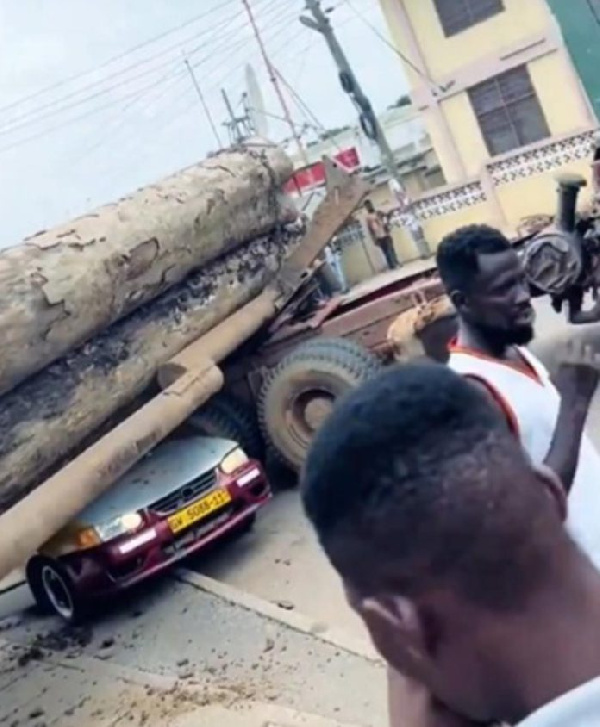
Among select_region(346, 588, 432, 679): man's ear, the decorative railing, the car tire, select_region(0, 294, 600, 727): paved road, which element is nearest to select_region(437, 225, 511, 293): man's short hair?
select_region(0, 294, 600, 727): paved road

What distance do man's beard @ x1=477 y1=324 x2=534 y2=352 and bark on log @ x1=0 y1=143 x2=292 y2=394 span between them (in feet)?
14.1

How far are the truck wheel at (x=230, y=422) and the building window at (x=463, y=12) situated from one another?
13.8m

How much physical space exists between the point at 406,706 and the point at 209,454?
6.61 metres

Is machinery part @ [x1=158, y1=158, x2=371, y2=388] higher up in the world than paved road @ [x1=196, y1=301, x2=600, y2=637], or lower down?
higher up

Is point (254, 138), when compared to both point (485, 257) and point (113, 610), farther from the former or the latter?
point (485, 257)

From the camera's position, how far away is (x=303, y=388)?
835 cm

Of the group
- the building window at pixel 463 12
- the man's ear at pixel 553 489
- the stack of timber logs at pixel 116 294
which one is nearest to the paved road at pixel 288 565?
the stack of timber logs at pixel 116 294

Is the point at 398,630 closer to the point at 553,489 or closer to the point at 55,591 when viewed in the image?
the point at 553,489

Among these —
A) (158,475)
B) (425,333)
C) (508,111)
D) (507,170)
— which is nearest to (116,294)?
(158,475)

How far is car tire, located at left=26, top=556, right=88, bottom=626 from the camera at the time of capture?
7.01 m

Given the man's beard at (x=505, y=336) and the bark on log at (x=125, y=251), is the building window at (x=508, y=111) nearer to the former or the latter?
the bark on log at (x=125, y=251)

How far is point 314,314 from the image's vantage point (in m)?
9.22

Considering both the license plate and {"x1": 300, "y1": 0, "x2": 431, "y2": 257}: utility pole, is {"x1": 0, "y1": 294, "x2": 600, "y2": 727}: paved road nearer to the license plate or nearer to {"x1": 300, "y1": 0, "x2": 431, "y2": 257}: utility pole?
the license plate

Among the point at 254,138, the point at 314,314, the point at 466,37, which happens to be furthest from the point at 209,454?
the point at 466,37
